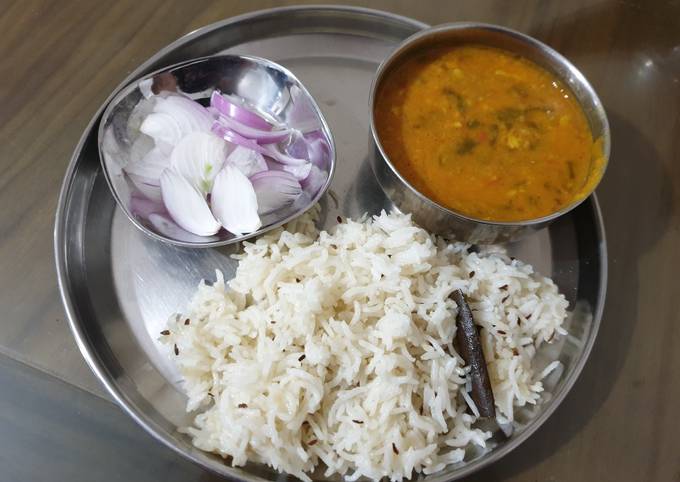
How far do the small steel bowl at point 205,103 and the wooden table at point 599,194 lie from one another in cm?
33

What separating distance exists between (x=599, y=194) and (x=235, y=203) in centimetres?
137

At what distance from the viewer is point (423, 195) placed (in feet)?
5.60

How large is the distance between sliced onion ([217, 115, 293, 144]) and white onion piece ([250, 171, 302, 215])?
0.13 meters

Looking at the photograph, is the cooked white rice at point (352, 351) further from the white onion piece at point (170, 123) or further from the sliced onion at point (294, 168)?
the white onion piece at point (170, 123)

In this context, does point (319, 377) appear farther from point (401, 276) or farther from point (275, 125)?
point (275, 125)

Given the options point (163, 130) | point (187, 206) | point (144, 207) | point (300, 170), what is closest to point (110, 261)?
point (144, 207)

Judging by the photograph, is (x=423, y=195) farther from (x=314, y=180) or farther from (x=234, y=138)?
(x=234, y=138)

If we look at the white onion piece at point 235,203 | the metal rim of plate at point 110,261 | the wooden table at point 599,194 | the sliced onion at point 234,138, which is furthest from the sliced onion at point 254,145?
the wooden table at point 599,194

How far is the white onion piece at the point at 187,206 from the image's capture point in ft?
5.64

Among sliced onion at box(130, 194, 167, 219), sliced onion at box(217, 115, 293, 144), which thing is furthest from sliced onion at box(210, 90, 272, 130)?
sliced onion at box(130, 194, 167, 219)

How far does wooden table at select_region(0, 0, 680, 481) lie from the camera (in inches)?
68.0

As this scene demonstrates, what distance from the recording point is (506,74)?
1971 mm

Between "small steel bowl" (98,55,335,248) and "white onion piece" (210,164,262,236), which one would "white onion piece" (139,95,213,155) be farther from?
"white onion piece" (210,164,262,236)

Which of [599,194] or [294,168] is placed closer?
[294,168]
